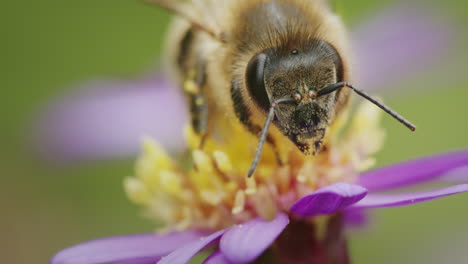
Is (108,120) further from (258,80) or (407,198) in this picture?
(407,198)

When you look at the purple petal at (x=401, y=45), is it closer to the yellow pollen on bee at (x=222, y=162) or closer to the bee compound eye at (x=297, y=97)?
the yellow pollen on bee at (x=222, y=162)

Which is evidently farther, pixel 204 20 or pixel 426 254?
pixel 426 254

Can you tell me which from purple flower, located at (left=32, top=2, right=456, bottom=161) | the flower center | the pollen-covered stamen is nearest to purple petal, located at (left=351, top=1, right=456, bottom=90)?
purple flower, located at (left=32, top=2, right=456, bottom=161)

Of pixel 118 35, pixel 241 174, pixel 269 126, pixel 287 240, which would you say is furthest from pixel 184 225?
pixel 118 35

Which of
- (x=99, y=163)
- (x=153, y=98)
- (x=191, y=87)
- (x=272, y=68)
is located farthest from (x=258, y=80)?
(x=153, y=98)

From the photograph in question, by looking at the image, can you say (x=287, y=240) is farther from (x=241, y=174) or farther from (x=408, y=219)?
(x=408, y=219)
